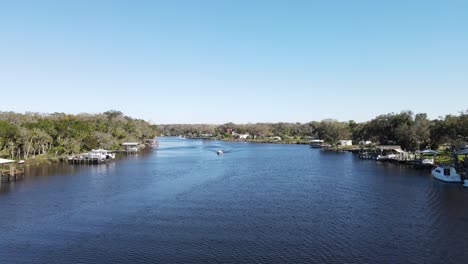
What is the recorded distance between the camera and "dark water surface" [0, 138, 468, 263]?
21.5 m

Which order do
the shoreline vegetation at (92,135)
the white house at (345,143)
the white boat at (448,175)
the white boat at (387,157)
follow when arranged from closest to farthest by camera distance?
the white boat at (448,175), the shoreline vegetation at (92,135), the white boat at (387,157), the white house at (345,143)

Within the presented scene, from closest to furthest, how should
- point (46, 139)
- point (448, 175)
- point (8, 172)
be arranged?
point (448, 175), point (8, 172), point (46, 139)

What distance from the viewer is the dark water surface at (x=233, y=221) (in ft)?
70.4

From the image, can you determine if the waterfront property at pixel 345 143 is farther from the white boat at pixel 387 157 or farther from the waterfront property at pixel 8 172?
the waterfront property at pixel 8 172

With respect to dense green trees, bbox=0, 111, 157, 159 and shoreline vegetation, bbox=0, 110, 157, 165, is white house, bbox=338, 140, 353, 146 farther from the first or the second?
shoreline vegetation, bbox=0, 110, 157, 165

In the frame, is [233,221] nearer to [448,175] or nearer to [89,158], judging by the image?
[448,175]

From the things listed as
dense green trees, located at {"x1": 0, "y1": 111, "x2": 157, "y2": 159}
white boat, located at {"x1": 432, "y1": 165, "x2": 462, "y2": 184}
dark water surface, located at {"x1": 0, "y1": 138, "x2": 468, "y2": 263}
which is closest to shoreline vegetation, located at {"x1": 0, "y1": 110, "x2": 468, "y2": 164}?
dense green trees, located at {"x1": 0, "y1": 111, "x2": 157, "y2": 159}

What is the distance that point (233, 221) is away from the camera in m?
28.0

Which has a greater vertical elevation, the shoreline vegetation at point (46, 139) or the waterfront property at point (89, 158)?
the shoreline vegetation at point (46, 139)

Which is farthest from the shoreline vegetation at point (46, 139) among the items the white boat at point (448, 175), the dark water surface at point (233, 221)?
the white boat at point (448, 175)

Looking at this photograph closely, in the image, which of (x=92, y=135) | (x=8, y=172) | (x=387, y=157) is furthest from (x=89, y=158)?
(x=387, y=157)

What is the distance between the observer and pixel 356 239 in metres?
24.0

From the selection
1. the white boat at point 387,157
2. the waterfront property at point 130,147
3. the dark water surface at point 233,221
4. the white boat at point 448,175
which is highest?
the waterfront property at point 130,147

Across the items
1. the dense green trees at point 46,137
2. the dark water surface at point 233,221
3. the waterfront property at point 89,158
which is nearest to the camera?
the dark water surface at point 233,221
